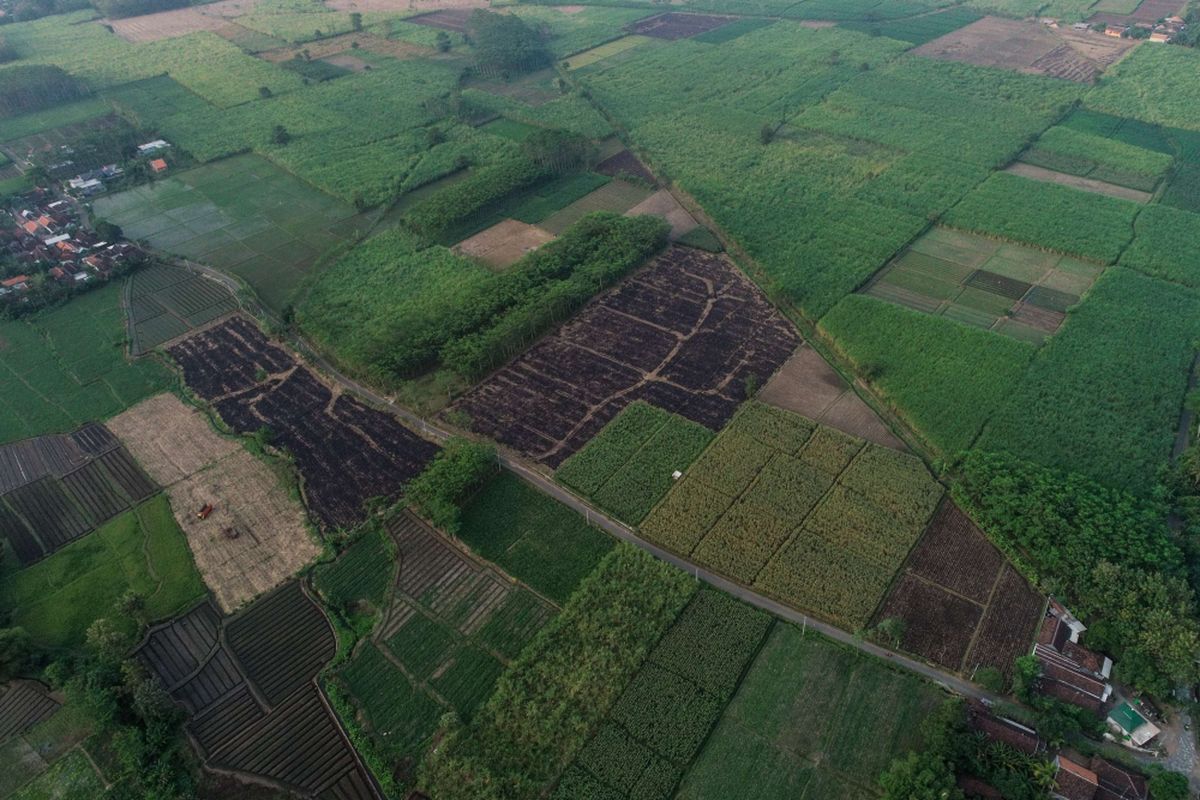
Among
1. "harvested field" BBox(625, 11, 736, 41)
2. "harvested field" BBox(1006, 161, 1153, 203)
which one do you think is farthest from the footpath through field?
"harvested field" BBox(625, 11, 736, 41)

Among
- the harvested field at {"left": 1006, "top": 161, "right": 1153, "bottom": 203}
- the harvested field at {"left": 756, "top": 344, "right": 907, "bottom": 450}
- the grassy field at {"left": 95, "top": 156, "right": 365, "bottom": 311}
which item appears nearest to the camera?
the harvested field at {"left": 756, "top": 344, "right": 907, "bottom": 450}

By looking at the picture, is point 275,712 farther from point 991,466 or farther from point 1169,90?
point 1169,90

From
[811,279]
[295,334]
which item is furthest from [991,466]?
[295,334]

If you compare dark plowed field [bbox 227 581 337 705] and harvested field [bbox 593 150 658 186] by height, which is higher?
harvested field [bbox 593 150 658 186]

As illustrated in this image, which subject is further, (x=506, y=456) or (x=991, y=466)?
(x=506, y=456)

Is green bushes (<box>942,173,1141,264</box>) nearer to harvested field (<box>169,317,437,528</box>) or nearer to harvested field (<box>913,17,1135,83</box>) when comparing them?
harvested field (<box>913,17,1135,83</box>)

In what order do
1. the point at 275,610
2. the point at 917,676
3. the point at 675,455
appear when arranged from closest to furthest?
the point at 917,676 → the point at 275,610 → the point at 675,455

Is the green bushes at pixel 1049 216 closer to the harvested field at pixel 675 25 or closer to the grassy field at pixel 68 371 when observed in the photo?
the harvested field at pixel 675 25

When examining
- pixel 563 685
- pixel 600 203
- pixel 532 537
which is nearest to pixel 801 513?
pixel 532 537
